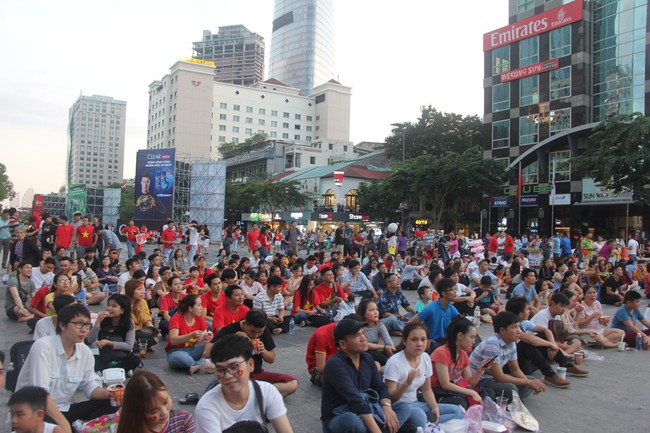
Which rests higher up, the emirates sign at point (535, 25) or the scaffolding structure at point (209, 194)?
the emirates sign at point (535, 25)

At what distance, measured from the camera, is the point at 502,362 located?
5.63m

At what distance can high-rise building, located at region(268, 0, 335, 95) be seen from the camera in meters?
146

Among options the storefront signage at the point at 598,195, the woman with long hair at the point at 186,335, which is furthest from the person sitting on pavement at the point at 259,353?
the storefront signage at the point at 598,195

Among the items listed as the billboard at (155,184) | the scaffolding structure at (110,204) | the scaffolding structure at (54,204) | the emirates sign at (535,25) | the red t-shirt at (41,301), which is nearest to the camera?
the red t-shirt at (41,301)

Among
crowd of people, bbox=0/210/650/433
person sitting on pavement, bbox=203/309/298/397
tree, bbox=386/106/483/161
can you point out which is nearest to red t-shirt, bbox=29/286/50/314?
crowd of people, bbox=0/210/650/433

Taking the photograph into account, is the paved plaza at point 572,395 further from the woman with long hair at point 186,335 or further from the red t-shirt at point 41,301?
the red t-shirt at point 41,301

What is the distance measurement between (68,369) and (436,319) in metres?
4.43

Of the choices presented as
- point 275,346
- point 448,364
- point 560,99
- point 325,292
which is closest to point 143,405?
point 448,364

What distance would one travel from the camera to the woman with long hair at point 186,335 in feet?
20.7

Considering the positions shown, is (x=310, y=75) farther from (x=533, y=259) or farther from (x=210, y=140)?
(x=533, y=259)

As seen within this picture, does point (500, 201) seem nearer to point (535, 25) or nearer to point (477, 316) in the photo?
point (535, 25)

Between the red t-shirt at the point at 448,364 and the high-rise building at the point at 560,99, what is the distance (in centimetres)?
3134

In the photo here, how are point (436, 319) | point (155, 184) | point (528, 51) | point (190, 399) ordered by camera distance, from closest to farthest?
point (190, 399) → point (436, 319) → point (155, 184) → point (528, 51)

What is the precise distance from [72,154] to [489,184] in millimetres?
188468
